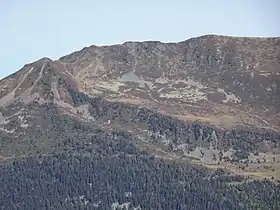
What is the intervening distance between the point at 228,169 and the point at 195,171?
38.4 ft

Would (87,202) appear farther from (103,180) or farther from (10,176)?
(10,176)

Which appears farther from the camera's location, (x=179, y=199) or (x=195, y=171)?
(x=195, y=171)

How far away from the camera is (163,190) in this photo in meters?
183

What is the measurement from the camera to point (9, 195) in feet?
611

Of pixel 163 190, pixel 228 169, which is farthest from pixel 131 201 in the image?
pixel 228 169

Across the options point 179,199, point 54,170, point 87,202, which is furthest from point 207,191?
point 54,170

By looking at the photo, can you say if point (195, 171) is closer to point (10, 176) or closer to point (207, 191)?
point (207, 191)

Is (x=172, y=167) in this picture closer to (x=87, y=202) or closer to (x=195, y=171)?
(x=195, y=171)

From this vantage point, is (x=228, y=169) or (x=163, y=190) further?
(x=228, y=169)

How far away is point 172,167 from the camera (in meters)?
196

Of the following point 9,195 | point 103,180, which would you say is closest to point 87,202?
point 103,180

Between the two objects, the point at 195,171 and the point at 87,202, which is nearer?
the point at 87,202

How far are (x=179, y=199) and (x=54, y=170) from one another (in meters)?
41.3

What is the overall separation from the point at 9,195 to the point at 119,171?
109 feet
